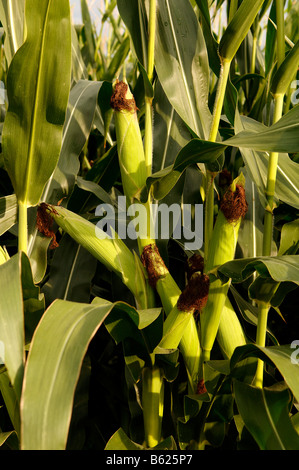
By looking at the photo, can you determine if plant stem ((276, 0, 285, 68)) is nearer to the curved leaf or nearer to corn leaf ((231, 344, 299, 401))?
the curved leaf

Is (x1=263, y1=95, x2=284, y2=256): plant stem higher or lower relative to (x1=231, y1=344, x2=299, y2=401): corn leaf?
higher

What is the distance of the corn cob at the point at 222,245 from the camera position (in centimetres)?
63

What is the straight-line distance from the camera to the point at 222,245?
25.4 inches

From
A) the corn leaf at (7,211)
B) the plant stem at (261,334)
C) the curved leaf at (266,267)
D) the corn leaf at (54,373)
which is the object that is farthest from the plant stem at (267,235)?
the corn leaf at (7,211)

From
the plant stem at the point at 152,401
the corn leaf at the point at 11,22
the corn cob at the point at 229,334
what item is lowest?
the plant stem at the point at 152,401

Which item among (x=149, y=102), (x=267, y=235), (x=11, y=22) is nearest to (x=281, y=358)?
(x=267, y=235)

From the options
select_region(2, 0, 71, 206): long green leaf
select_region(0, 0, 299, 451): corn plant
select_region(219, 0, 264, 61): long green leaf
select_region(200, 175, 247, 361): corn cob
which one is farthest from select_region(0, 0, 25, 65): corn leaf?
select_region(200, 175, 247, 361): corn cob

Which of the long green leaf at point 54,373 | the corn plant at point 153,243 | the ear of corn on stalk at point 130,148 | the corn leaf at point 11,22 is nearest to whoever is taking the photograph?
the long green leaf at point 54,373

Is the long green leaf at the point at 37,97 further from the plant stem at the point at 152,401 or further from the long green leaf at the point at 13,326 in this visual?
the plant stem at the point at 152,401

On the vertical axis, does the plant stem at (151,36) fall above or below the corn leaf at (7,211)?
above

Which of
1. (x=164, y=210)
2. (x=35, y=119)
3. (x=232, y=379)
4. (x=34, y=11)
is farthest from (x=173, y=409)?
(x=34, y=11)

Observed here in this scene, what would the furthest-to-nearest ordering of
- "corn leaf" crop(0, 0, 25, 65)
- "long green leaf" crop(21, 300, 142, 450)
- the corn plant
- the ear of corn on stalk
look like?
"corn leaf" crop(0, 0, 25, 65), the ear of corn on stalk, the corn plant, "long green leaf" crop(21, 300, 142, 450)

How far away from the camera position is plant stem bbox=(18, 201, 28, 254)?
0.68 m
